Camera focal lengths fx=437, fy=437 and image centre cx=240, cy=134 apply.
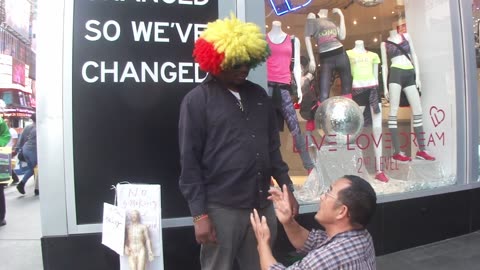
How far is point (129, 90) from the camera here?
3.26m

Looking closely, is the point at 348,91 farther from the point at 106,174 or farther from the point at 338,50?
the point at 106,174

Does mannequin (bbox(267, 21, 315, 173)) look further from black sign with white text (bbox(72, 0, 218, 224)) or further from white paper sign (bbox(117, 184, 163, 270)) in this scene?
white paper sign (bbox(117, 184, 163, 270))

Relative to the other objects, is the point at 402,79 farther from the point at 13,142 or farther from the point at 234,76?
the point at 13,142

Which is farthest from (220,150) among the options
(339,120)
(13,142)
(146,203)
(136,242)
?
(13,142)

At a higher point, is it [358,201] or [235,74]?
[235,74]

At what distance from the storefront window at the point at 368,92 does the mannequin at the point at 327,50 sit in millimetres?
10

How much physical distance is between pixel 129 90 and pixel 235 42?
52.7 inches

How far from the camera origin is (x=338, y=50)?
4637 millimetres

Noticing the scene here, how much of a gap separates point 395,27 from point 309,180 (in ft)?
7.18

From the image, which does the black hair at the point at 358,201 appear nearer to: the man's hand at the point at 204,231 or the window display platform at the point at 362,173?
the man's hand at the point at 204,231

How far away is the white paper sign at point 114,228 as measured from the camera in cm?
260

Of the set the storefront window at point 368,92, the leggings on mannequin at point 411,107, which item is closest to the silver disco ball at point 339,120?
the storefront window at point 368,92

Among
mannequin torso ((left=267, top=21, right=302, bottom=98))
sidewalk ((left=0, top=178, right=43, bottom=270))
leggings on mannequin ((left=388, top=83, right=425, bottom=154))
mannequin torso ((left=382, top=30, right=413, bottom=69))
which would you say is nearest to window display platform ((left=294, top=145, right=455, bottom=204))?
leggings on mannequin ((left=388, top=83, right=425, bottom=154))

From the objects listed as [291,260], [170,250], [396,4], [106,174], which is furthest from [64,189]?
[396,4]
